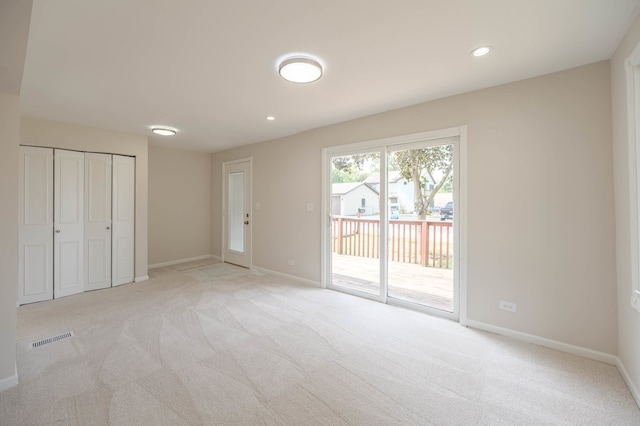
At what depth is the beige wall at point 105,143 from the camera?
3.63 metres

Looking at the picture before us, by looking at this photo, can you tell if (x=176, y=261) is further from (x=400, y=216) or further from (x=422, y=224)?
(x=422, y=224)

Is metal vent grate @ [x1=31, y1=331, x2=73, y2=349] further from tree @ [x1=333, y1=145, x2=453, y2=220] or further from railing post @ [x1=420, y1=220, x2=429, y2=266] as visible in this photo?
railing post @ [x1=420, y1=220, x2=429, y2=266]

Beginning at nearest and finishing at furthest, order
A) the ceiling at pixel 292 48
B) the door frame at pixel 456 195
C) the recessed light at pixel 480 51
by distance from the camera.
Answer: the ceiling at pixel 292 48 → the recessed light at pixel 480 51 → the door frame at pixel 456 195

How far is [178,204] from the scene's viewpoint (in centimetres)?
594

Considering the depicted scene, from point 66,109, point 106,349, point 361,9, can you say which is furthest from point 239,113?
point 106,349

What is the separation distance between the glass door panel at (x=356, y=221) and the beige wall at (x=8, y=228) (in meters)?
3.28

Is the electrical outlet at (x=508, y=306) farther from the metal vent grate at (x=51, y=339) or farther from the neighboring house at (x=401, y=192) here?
the metal vent grate at (x=51, y=339)

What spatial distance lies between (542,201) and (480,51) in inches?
57.4

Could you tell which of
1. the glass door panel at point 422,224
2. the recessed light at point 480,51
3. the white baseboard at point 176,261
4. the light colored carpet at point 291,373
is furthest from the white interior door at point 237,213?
the recessed light at point 480,51

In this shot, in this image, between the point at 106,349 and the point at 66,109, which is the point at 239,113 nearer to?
the point at 66,109

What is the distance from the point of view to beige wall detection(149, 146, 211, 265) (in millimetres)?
5582

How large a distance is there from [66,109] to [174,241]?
318cm

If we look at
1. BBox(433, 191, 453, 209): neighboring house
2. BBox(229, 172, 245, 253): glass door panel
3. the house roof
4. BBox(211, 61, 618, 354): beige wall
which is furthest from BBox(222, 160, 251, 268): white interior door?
BBox(433, 191, 453, 209): neighboring house

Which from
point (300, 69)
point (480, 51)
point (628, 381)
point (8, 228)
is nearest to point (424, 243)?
point (628, 381)
